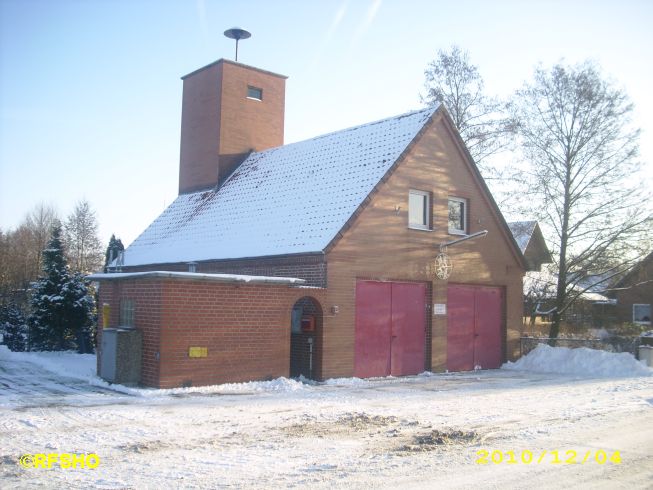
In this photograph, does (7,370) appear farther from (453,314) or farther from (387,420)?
(453,314)

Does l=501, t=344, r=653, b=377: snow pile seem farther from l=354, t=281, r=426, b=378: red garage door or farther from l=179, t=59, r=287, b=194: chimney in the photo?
l=179, t=59, r=287, b=194: chimney

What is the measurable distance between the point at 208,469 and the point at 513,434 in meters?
4.82

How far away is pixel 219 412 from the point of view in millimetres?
11438

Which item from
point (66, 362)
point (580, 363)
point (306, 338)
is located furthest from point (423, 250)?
point (66, 362)

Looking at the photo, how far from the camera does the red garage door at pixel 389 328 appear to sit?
17547 millimetres

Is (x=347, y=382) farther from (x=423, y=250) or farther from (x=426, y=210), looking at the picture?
(x=426, y=210)

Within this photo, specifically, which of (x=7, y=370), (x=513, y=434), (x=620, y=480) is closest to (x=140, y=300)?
(x=7, y=370)

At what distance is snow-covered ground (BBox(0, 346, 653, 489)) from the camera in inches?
287

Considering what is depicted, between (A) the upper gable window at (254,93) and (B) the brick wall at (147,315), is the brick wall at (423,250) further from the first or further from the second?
(A) the upper gable window at (254,93)

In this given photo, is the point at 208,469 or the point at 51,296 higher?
the point at 51,296

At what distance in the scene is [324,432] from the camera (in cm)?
992

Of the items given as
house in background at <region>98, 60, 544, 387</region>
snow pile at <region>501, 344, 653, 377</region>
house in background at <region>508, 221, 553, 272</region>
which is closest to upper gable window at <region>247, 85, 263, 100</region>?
house in background at <region>98, 60, 544, 387</region>

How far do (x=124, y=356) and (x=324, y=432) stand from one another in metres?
6.15

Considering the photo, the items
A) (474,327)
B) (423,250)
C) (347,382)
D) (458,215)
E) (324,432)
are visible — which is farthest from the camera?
Result: (458,215)
